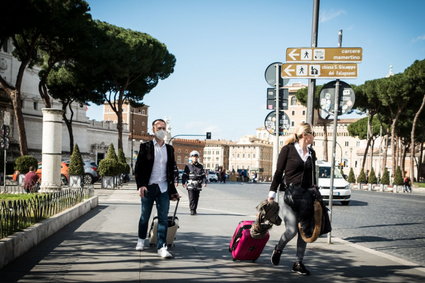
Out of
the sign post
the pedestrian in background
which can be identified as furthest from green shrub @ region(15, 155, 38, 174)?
the pedestrian in background

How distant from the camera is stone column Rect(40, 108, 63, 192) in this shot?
13422 millimetres

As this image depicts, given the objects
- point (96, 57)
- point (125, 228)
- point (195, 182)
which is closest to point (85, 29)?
point (96, 57)

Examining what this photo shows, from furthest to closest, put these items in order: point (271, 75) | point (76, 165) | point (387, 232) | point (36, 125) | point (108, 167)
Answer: point (36, 125) < point (108, 167) < point (76, 165) < point (387, 232) < point (271, 75)

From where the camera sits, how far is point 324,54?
848 cm

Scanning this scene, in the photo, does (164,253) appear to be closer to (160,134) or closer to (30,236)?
(160,134)


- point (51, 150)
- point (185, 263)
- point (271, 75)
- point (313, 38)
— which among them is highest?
point (313, 38)

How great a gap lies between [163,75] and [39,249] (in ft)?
130

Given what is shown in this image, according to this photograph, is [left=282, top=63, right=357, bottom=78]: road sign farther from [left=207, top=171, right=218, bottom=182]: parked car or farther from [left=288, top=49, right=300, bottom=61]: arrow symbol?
[left=207, top=171, right=218, bottom=182]: parked car

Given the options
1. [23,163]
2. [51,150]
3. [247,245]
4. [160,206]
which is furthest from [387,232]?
[23,163]

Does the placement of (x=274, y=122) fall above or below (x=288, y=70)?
below

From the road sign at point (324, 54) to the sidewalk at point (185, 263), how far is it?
10.2 feet

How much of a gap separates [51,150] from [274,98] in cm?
685

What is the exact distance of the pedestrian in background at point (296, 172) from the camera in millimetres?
5469

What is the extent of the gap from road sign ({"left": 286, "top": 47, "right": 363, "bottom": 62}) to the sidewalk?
3.11m
